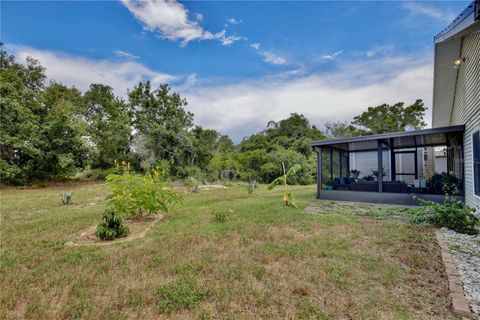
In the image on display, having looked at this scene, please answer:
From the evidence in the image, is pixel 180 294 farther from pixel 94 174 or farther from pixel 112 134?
pixel 94 174

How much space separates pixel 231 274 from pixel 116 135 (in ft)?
63.8

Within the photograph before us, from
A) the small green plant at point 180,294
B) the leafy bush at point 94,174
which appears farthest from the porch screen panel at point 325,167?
the leafy bush at point 94,174

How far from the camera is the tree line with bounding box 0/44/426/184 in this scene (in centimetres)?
1480

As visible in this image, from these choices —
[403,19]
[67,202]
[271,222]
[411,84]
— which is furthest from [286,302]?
[411,84]

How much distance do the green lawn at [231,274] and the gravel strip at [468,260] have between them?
0.22 metres

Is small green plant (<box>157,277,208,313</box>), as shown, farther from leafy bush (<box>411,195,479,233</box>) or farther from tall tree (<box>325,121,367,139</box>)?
tall tree (<box>325,121,367,139</box>)

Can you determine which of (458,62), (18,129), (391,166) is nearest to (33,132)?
(18,129)

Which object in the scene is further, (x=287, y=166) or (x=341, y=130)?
(x=341, y=130)

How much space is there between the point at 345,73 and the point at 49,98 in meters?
20.2

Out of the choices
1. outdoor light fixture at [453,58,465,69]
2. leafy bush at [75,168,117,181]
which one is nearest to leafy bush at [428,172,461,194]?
outdoor light fixture at [453,58,465,69]

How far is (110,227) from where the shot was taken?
5156 millimetres

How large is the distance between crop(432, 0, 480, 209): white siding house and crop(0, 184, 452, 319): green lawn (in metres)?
2.80

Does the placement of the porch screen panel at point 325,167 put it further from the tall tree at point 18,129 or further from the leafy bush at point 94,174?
the leafy bush at point 94,174

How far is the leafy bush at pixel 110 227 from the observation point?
16.3 ft
